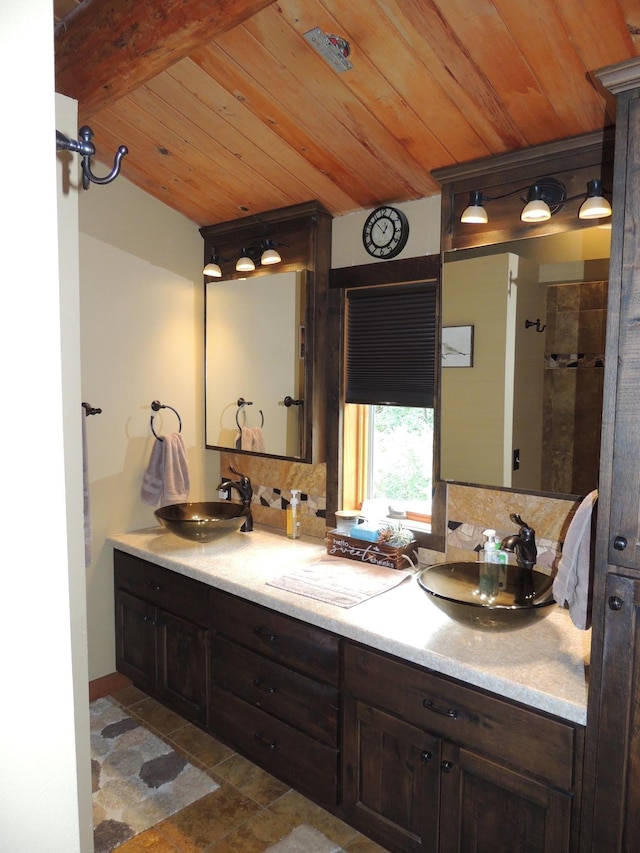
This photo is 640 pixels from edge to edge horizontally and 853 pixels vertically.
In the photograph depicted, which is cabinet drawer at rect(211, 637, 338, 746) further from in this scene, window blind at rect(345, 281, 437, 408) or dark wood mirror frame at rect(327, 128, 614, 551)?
window blind at rect(345, 281, 437, 408)

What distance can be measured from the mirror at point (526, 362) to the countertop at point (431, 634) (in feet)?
1.78

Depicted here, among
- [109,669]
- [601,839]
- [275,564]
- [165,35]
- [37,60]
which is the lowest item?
[109,669]

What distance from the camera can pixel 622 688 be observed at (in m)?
1.50

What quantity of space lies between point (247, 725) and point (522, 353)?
187cm

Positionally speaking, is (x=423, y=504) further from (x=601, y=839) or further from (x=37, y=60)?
(x=37, y=60)

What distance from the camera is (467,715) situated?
1.82 metres

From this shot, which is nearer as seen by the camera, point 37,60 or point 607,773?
point 37,60

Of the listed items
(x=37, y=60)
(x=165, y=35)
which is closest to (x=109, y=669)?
(x=165, y=35)

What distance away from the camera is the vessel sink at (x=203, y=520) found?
2904 mm

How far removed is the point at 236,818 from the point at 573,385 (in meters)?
2.05

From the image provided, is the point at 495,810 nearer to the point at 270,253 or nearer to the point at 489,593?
the point at 489,593

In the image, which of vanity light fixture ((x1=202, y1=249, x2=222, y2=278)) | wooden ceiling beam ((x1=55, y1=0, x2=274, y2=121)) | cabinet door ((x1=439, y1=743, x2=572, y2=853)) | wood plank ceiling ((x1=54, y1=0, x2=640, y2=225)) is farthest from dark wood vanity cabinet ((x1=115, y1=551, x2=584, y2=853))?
wooden ceiling beam ((x1=55, y1=0, x2=274, y2=121))

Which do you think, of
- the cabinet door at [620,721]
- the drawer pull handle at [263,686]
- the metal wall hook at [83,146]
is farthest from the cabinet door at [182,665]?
the metal wall hook at [83,146]

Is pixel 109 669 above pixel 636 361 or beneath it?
beneath
